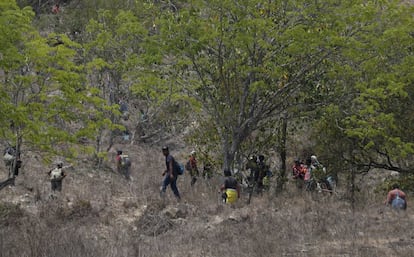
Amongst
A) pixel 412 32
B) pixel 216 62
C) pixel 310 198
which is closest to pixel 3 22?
pixel 216 62

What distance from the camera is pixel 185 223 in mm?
11938

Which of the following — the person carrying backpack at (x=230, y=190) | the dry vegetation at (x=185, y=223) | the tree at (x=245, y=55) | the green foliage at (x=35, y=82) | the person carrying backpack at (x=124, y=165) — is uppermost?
the tree at (x=245, y=55)

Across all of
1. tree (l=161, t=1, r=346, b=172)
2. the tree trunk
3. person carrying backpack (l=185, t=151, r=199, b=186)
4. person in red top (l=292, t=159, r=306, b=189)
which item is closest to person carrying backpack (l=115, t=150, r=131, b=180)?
person carrying backpack (l=185, t=151, r=199, b=186)

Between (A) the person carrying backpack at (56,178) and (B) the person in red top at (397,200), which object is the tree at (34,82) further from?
(B) the person in red top at (397,200)

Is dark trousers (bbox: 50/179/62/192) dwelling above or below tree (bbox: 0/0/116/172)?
below

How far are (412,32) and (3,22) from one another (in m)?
9.73

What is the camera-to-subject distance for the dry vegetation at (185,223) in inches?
352

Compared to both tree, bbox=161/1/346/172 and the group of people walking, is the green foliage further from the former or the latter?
tree, bbox=161/1/346/172

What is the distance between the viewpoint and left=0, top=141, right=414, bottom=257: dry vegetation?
8.95 metres

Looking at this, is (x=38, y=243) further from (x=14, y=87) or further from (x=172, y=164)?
(x=172, y=164)

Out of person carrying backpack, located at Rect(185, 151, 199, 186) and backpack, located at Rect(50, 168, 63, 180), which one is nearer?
backpack, located at Rect(50, 168, 63, 180)

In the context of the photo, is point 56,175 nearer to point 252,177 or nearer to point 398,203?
point 252,177

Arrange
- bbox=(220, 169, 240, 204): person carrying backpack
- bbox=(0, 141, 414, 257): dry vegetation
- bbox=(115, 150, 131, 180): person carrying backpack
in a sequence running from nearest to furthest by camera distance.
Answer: bbox=(0, 141, 414, 257): dry vegetation, bbox=(220, 169, 240, 204): person carrying backpack, bbox=(115, 150, 131, 180): person carrying backpack

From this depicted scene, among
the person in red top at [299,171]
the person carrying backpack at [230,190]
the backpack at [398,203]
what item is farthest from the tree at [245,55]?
the backpack at [398,203]
